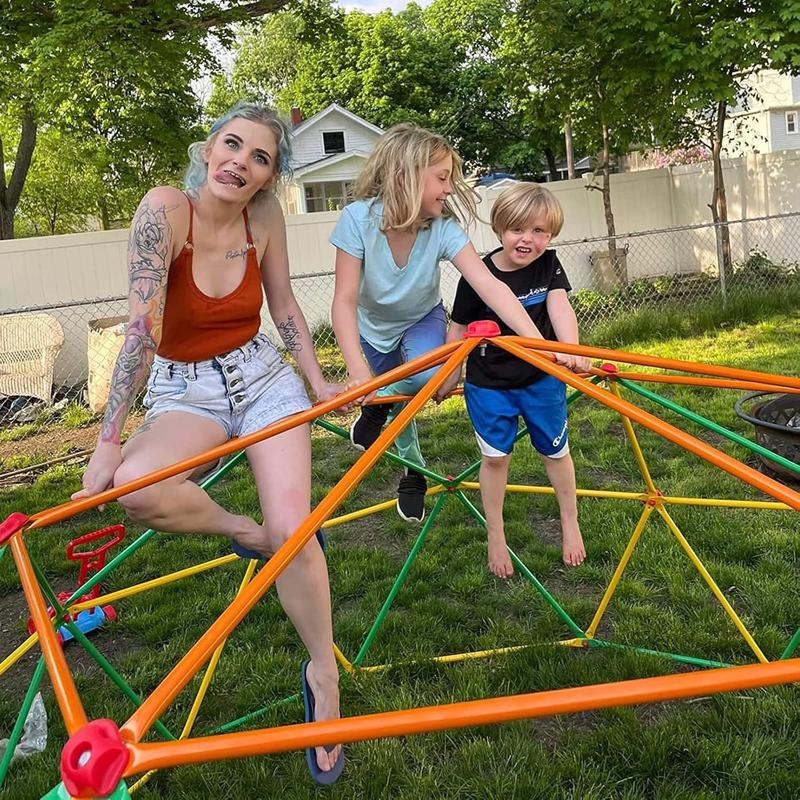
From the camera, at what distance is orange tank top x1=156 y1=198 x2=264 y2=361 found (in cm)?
221

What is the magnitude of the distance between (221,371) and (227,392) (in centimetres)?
7

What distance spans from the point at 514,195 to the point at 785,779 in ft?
6.68

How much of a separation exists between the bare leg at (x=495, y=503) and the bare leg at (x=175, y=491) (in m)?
1.16

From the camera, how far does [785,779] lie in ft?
6.60

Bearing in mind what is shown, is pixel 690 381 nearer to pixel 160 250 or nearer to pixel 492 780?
pixel 492 780

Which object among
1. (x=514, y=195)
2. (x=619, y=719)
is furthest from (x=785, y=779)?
(x=514, y=195)

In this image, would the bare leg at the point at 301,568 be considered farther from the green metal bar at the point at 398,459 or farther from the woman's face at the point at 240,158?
the woman's face at the point at 240,158

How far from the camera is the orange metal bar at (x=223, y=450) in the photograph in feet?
5.73

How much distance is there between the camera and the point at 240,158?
2.18 metres

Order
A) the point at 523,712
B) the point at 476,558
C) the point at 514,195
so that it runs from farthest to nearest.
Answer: the point at 476,558 < the point at 514,195 < the point at 523,712

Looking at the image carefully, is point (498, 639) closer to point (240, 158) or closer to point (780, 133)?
point (240, 158)

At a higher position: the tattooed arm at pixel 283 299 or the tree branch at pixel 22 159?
the tree branch at pixel 22 159

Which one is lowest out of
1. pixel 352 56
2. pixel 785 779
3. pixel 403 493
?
pixel 785 779

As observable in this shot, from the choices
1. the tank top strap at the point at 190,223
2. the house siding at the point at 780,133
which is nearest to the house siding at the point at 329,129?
the house siding at the point at 780,133
